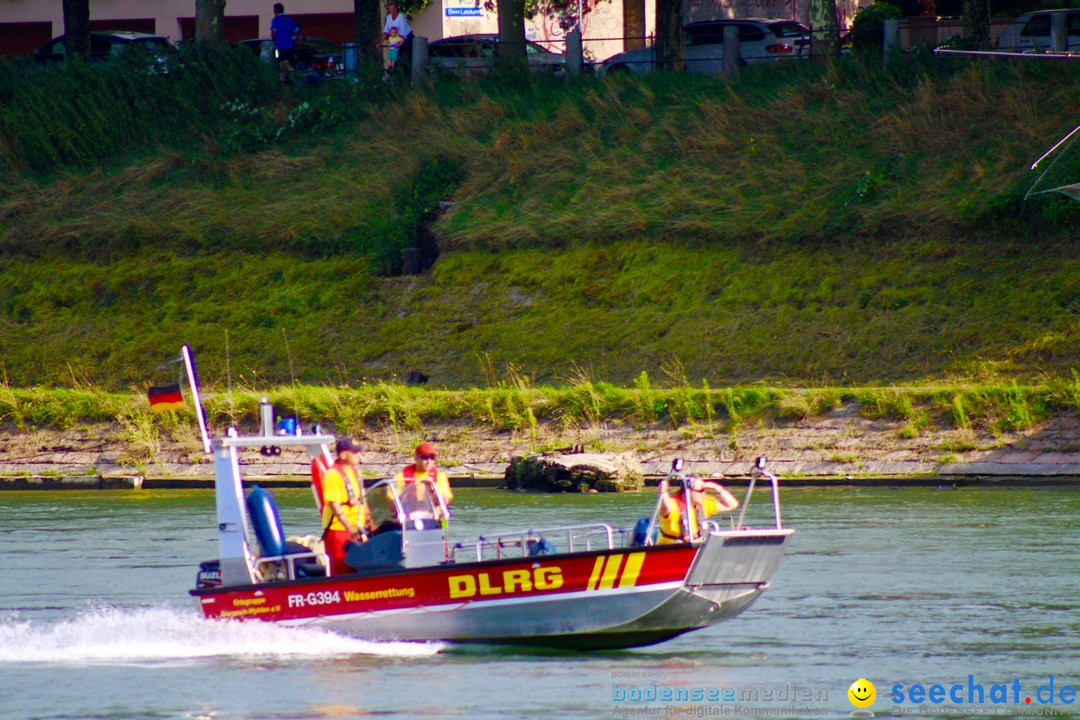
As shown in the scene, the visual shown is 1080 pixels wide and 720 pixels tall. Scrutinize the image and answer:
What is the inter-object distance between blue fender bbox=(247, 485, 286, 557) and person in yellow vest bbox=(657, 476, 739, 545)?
10.3 ft

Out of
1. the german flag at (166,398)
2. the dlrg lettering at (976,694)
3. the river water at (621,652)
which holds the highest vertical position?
the german flag at (166,398)

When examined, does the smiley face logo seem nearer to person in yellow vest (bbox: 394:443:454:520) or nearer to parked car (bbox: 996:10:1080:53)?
person in yellow vest (bbox: 394:443:454:520)

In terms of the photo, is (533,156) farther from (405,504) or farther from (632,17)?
(632,17)

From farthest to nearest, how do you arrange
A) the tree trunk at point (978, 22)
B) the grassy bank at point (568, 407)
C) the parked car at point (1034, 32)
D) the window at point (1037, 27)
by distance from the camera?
the window at point (1037, 27), the parked car at point (1034, 32), the tree trunk at point (978, 22), the grassy bank at point (568, 407)

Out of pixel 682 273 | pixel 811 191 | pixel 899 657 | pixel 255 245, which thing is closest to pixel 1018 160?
pixel 811 191

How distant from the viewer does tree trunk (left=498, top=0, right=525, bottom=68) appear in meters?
37.2

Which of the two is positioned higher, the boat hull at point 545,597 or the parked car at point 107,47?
the parked car at point 107,47

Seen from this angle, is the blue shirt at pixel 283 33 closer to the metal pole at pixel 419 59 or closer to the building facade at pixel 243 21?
the metal pole at pixel 419 59

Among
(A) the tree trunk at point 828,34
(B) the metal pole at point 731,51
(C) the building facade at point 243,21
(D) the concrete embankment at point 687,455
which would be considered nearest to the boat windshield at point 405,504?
(D) the concrete embankment at point 687,455

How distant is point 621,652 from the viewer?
13.2m

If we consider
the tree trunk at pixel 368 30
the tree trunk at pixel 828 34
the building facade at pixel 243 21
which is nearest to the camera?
the tree trunk at pixel 828 34

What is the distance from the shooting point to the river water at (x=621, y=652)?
37.4ft

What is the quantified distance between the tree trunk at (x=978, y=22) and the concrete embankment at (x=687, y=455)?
11.8m

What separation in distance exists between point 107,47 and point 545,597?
3566cm
